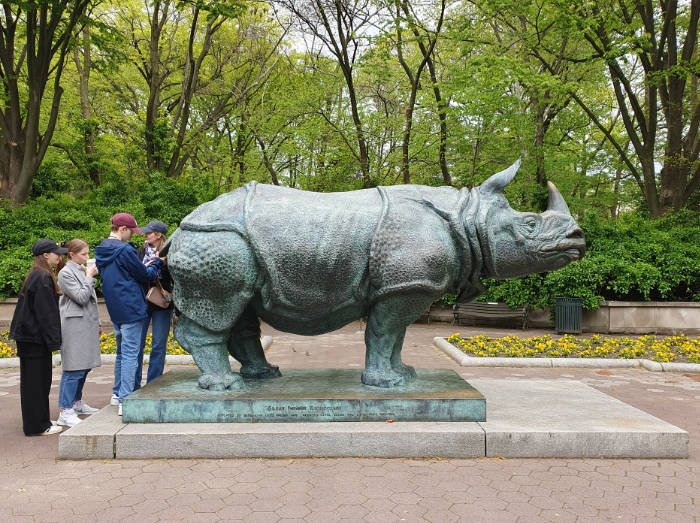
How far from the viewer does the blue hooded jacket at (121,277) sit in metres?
5.34

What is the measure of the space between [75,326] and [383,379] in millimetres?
2972

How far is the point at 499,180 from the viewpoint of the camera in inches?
Result: 195

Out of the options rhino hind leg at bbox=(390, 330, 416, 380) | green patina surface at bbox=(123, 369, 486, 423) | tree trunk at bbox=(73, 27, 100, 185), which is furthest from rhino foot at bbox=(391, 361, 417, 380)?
tree trunk at bbox=(73, 27, 100, 185)

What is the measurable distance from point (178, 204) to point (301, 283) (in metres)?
12.7

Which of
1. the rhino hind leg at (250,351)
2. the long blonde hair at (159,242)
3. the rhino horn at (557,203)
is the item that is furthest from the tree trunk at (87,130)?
the rhino horn at (557,203)

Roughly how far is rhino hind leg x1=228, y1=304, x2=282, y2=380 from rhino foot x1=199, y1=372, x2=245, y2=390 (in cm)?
57

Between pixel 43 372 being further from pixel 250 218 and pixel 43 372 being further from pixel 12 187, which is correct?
pixel 12 187

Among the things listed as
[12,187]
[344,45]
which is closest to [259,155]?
[344,45]

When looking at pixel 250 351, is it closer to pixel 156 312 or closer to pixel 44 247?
pixel 156 312

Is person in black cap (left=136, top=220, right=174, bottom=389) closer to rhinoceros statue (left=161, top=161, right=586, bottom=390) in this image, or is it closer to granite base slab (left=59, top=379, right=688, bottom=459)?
rhinoceros statue (left=161, top=161, right=586, bottom=390)

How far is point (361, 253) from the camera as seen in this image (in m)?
4.83

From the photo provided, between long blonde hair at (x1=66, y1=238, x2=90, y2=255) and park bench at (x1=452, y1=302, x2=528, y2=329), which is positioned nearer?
long blonde hair at (x1=66, y1=238, x2=90, y2=255)

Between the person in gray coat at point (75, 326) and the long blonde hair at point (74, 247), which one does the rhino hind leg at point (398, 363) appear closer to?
the person in gray coat at point (75, 326)

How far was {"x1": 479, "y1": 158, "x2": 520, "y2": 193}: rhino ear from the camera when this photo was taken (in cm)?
492
